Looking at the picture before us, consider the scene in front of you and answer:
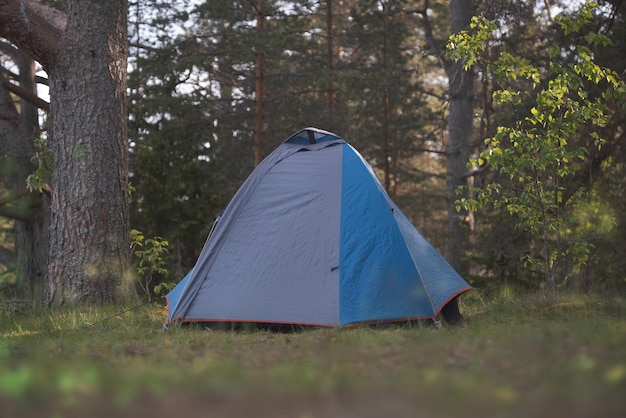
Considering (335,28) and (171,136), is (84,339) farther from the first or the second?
(335,28)

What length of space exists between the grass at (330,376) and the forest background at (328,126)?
3.83m

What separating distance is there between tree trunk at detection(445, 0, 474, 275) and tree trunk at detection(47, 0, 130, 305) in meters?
8.23

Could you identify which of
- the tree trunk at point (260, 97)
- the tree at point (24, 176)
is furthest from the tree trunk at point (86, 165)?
the tree trunk at point (260, 97)

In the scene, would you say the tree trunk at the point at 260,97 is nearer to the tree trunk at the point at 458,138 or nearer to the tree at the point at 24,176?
the tree trunk at the point at 458,138

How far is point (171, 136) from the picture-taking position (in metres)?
Answer: 14.3

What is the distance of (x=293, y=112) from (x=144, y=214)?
6890 mm

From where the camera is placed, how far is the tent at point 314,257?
604 cm

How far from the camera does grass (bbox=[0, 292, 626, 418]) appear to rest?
9.30ft

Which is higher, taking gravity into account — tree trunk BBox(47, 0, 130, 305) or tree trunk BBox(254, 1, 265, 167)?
tree trunk BBox(254, 1, 265, 167)

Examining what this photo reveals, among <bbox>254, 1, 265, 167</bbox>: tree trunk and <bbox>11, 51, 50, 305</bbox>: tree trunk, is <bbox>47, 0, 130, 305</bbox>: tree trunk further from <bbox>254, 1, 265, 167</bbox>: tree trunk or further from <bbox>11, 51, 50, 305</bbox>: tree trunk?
<bbox>254, 1, 265, 167</bbox>: tree trunk

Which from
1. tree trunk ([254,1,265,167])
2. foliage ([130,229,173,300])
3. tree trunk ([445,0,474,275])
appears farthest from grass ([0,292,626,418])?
tree trunk ([254,1,265,167])

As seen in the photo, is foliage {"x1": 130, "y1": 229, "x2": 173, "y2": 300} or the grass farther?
foliage {"x1": 130, "y1": 229, "x2": 173, "y2": 300}

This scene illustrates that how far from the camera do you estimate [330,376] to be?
11.0 ft

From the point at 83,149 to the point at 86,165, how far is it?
19 centimetres
